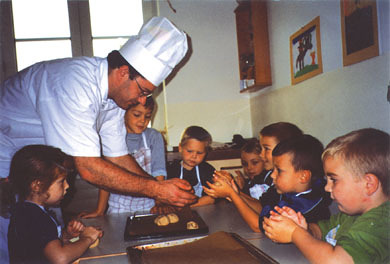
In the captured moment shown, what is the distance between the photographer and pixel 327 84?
65.7 inches

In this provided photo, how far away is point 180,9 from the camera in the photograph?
9.78ft

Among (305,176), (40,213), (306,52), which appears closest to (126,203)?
(40,213)

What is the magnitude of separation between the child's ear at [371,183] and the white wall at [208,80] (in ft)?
7.51

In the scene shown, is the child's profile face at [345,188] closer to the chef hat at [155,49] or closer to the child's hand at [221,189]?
the child's hand at [221,189]

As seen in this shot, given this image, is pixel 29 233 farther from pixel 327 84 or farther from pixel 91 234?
pixel 327 84

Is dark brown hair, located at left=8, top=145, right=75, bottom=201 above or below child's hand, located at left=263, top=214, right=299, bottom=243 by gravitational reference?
above

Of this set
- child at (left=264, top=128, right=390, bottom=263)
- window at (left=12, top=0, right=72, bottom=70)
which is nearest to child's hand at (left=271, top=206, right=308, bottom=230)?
child at (left=264, top=128, right=390, bottom=263)

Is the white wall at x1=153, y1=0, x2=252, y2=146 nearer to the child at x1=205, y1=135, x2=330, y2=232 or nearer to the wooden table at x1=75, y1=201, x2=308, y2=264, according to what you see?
the wooden table at x1=75, y1=201, x2=308, y2=264

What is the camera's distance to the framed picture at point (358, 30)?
1.24 m

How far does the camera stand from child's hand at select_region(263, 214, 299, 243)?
80 cm

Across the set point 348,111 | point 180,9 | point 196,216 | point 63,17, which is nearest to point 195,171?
point 196,216

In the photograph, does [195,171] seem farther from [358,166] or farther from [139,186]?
[358,166]

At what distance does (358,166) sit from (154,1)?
9.06 ft

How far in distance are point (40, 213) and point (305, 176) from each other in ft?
2.93
